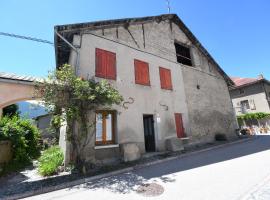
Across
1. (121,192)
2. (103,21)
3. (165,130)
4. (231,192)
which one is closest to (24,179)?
(121,192)

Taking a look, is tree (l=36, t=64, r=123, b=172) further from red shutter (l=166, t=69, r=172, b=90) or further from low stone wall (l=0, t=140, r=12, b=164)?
red shutter (l=166, t=69, r=172, b=90)

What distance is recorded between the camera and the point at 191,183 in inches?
195

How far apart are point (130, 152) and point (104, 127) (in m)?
1.68

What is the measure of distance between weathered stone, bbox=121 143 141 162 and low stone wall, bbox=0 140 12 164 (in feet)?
15.9

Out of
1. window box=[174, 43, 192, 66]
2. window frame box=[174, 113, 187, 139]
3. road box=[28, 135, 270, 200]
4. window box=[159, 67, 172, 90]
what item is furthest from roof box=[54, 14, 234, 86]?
road box=[28, 135, 270, 200]

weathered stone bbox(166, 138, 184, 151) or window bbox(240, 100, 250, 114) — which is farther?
window bbox(240, 100, 250, 114)

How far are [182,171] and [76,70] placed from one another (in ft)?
19.8

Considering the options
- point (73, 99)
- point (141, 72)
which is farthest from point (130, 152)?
point (141, 72)

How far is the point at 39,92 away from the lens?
679 centimetres

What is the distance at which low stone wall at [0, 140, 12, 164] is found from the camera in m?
7.33

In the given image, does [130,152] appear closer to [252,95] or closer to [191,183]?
[191,183]

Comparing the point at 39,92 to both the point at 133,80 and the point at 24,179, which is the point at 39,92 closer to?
the point at 24,179

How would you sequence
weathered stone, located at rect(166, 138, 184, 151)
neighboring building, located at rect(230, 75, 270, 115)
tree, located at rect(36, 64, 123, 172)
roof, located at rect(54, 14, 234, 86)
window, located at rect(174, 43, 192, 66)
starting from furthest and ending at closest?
neighboring building, located at rect(230, 75, 270, 115) → window, located at rect(174, 43, 192, 66) → weathered stone, located at rect(166, 138, 184, 151) → roof, located at rect(54, 14, 234, 86) → tree, located at rect(36, 64, 123, 172)

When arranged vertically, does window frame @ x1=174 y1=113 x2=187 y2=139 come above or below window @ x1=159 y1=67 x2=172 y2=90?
below
